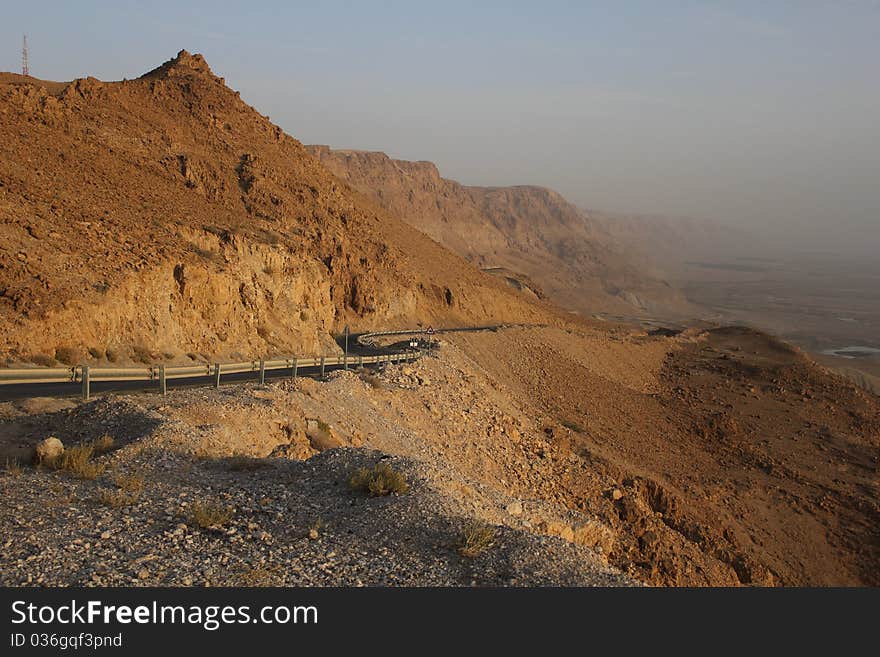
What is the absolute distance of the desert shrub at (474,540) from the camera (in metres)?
6.98

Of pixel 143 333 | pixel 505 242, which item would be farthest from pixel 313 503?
pixel 505 242

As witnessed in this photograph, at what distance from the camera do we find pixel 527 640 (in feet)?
16.6

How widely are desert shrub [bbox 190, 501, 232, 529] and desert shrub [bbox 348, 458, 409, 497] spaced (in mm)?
1712

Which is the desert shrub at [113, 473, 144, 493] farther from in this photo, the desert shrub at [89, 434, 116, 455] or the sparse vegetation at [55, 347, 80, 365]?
the sparse vegetation at [55, 347, 80, 365]

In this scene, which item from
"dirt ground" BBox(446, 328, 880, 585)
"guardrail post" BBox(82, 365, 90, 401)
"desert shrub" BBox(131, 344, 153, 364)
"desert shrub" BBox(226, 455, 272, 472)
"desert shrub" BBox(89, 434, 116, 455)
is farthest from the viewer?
"desert shrub" BBox(131, 344, 153, 364)

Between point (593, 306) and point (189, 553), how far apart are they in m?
111

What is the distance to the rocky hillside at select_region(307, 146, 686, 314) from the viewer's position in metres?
120

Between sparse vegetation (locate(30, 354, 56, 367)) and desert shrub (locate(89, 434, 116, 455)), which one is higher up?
desert shrub (locate(89, 434, 116, 455))

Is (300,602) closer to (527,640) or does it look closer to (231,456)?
(527,640)

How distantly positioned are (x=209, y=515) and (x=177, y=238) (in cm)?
2066

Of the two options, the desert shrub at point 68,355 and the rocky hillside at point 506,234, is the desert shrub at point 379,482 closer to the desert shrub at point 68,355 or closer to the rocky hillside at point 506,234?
the desert shrub at point 68,355

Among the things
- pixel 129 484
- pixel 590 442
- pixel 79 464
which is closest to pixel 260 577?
pixel 129 484

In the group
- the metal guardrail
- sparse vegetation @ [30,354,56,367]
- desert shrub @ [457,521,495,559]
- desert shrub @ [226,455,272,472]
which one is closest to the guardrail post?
the metal guardrail

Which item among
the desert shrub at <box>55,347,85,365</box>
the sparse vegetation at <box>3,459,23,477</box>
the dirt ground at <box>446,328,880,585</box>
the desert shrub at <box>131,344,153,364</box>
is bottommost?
the dirt ground at <box>446,328,880,585</box>
